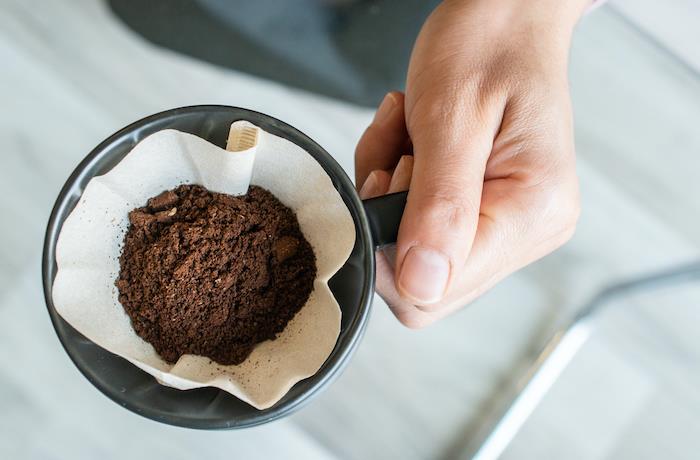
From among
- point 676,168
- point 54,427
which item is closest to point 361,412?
point 54,427

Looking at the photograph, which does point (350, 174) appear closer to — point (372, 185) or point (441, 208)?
point (372, 185)

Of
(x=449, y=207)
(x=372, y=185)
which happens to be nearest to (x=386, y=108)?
(x=372, y=185)

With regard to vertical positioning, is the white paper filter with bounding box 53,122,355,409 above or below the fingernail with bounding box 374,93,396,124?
below

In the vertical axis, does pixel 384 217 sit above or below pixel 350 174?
above

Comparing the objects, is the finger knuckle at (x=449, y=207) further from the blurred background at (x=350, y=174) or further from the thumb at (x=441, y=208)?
the blurred background at (x=350, y=174)

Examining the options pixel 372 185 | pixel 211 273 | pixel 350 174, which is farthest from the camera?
pixel 350 174

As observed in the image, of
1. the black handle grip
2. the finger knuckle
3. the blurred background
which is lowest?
the blurred background

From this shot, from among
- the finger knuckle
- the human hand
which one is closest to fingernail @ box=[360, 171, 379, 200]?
the human hand

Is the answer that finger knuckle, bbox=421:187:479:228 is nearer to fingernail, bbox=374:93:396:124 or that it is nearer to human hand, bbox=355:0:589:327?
human hand, bbox=355:0:589:327

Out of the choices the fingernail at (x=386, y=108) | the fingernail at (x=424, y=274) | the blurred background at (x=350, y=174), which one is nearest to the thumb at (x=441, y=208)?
the fingernail at (x=424, y=274)
